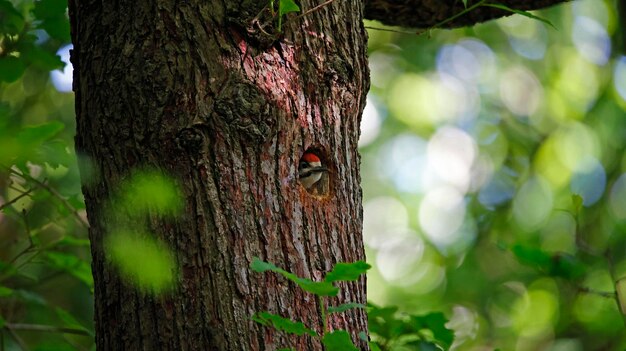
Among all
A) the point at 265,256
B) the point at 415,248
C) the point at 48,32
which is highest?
the point at 415,248

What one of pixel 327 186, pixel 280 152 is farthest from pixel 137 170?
pixel 327 186

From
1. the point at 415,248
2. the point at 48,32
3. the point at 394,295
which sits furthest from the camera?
the point at 415,248

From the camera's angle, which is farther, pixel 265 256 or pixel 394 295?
pixel 394 295

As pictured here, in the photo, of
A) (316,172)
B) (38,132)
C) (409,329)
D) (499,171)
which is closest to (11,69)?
(38,132)

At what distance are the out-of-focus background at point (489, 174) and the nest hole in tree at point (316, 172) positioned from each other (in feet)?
10.0

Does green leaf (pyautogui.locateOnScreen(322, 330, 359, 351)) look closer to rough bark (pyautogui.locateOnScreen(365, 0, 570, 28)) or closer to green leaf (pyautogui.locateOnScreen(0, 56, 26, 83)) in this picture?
rough bark (pyautogui.locateOnScreen(365, 0, 570, 28))

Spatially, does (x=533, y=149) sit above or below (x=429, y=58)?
below

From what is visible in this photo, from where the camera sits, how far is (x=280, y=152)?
7.60 ft

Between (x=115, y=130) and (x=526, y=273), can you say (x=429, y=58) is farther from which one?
(x=115, y=130)

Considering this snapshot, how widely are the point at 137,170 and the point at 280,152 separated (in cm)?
43

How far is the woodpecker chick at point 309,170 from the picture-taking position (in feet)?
7.98

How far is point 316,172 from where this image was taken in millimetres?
2475

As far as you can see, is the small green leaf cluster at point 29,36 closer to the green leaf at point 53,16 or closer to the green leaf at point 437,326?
the green leaf at point 53,16

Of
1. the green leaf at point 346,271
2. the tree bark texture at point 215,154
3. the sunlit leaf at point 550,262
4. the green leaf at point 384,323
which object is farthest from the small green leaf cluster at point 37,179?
the sunlit leaf at point 550,262
